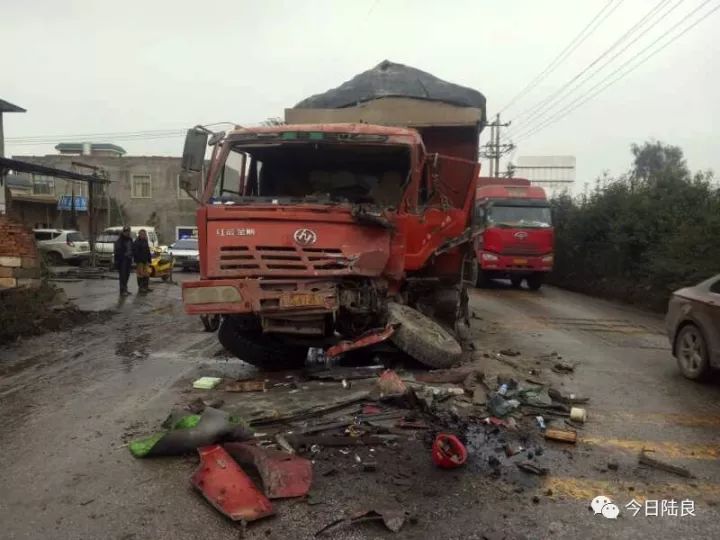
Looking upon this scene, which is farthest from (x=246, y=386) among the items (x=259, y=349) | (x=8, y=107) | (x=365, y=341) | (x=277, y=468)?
(x=8, y=107)

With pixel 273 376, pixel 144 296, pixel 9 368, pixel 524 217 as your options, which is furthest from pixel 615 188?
pixel 9 368

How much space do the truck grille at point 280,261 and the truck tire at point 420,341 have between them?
0.81 metres

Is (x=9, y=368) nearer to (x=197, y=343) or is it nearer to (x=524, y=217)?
(x=197, y=343)

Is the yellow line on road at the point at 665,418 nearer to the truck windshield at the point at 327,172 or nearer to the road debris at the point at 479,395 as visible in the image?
the road debris at the point at 479,395

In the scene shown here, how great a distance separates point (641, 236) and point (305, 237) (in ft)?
43.8

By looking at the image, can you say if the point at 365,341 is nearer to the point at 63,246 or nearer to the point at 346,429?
the point at 346,429

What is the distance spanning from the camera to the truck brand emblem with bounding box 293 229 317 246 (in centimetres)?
611

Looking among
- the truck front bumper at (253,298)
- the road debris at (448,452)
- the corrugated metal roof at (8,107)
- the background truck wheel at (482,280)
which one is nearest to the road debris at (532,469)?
the road debris at (448,452)

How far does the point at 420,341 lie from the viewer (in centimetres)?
641

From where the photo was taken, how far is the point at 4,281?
10.7 metres

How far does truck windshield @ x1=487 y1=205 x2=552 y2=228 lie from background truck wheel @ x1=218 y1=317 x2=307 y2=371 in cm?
1211

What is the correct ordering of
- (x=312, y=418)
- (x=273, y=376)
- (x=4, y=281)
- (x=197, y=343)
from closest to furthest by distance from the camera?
(x=312, y=418)
(x=273, y=376)
(x=197, y=343)
(x=4, y=281)

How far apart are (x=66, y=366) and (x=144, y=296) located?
8419mm

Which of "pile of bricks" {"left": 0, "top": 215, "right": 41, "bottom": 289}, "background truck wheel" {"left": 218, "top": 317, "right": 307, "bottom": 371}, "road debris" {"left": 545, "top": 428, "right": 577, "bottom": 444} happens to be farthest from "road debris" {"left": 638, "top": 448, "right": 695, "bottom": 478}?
"pile of bricks" {"left": 0, "top": 215, "right": 41, "bottom": 289}
